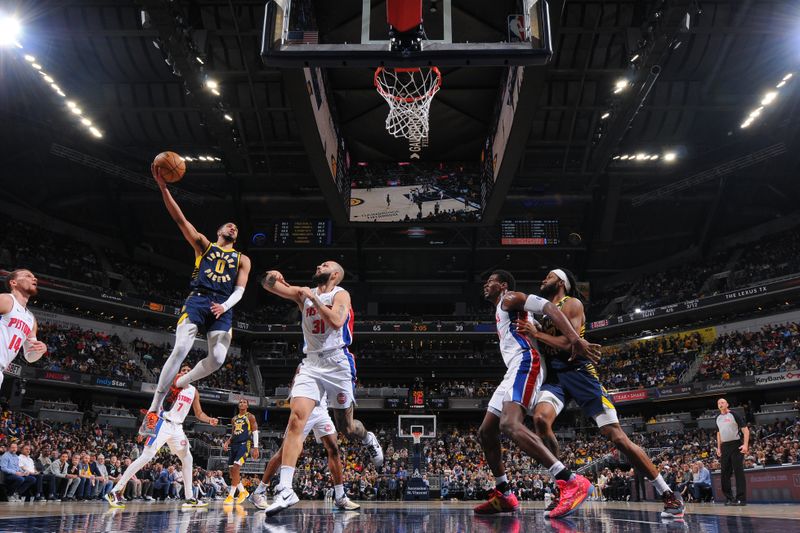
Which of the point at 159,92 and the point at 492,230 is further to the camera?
the point at 492,230

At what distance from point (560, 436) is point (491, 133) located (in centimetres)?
1605

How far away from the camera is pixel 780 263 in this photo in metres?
26.9

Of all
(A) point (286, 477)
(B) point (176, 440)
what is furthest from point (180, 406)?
(A) point (286, 477)

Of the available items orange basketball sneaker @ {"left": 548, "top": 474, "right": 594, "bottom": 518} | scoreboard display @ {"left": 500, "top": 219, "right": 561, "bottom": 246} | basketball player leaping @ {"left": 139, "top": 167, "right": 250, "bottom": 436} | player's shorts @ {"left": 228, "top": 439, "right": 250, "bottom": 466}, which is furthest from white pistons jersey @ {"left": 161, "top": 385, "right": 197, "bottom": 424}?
scoreboard display @ {"left": 500, "top": 219, "right": 561, "bottom": 246}

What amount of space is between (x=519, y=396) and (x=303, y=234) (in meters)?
23.2

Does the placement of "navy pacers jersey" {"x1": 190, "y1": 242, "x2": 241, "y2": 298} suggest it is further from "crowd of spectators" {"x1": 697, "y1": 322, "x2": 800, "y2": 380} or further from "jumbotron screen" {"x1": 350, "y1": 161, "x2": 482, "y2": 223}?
"crowd of spectators" {"x1": 697, "y1": 322, "x2": 800, "y2": 380}

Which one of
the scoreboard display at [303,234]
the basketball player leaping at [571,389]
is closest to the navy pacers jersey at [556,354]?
the basketball player leaping at [571,389]

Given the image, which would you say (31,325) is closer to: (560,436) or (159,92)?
(159,92)

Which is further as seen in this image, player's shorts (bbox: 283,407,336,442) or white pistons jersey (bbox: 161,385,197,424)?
white pistons jersey (bbox: 161,385,197,424)

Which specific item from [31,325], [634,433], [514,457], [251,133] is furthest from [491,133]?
[31,325]

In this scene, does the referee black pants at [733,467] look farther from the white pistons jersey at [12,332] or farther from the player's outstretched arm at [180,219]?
the white pistons jersey at [12,332]

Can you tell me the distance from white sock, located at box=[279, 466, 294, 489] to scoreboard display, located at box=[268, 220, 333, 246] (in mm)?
22930

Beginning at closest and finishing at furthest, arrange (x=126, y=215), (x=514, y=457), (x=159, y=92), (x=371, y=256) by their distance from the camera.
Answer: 1. (x=159, y=92)
2. (x=514, y=457)
3. (x=126, y=215)
4. (x=371, y=256)

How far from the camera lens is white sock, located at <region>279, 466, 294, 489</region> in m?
4.45
